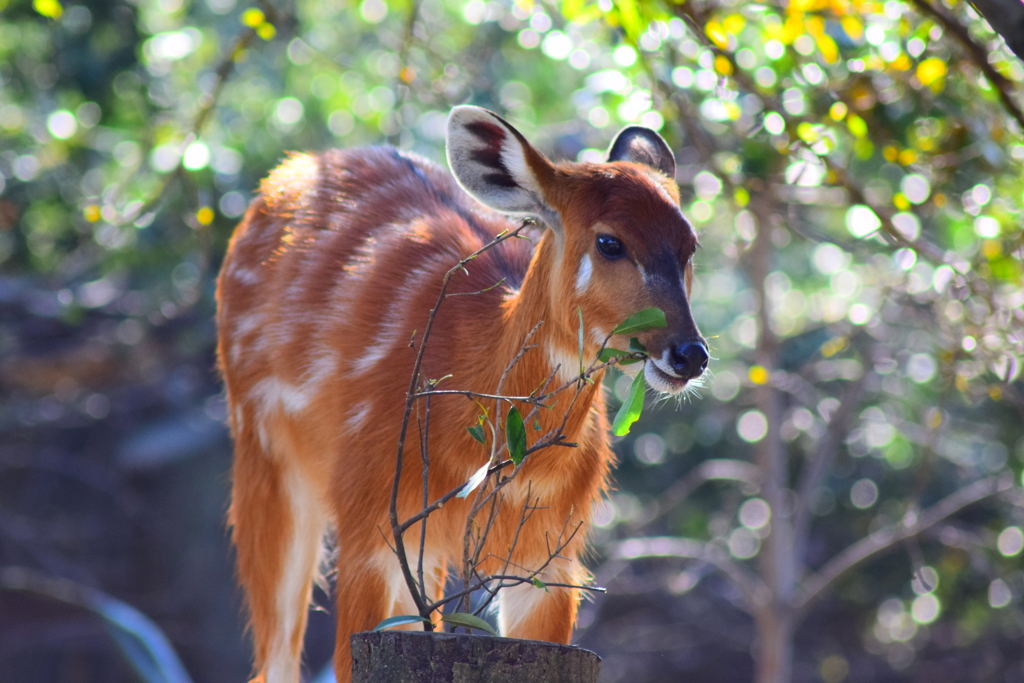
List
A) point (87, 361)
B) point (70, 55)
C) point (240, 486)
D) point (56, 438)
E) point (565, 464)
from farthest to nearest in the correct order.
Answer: point (56, 438) → point (87, 361) → point (70, 55) → point (240, 486) → point (565, 464)

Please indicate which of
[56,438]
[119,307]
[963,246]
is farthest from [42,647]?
[963,246]

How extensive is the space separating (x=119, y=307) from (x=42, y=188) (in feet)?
4.10

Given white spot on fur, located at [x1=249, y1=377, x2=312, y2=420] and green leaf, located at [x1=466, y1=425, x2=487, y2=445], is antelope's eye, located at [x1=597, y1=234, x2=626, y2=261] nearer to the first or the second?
green leaf, located at [x1=466, y1=425, x2=487, y2=445]

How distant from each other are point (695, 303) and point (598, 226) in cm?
943

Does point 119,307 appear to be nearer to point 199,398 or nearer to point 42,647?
point 199,398

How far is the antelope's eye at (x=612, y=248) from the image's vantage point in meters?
3.38

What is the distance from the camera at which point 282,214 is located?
193 inches

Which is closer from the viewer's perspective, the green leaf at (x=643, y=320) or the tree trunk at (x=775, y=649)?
the green leaf at (x=643, y=320)

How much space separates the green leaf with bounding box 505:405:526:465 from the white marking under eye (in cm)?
85

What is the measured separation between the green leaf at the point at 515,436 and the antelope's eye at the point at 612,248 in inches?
35.3

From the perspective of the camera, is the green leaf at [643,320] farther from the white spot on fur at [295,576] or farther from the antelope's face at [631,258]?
the white spot on fur at [295,576]

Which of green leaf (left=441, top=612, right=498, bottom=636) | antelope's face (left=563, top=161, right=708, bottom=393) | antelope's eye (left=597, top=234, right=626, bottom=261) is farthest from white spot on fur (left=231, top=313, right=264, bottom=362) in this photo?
green leaf (left=441, top=612, right=498, bottom=636)

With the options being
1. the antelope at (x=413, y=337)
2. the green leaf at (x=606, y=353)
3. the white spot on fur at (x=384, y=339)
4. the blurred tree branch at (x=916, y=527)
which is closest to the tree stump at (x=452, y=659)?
the green leaf at (x=606, y=353)

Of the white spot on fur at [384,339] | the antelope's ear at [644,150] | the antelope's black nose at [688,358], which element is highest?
the antelope's ear at [644,150]
